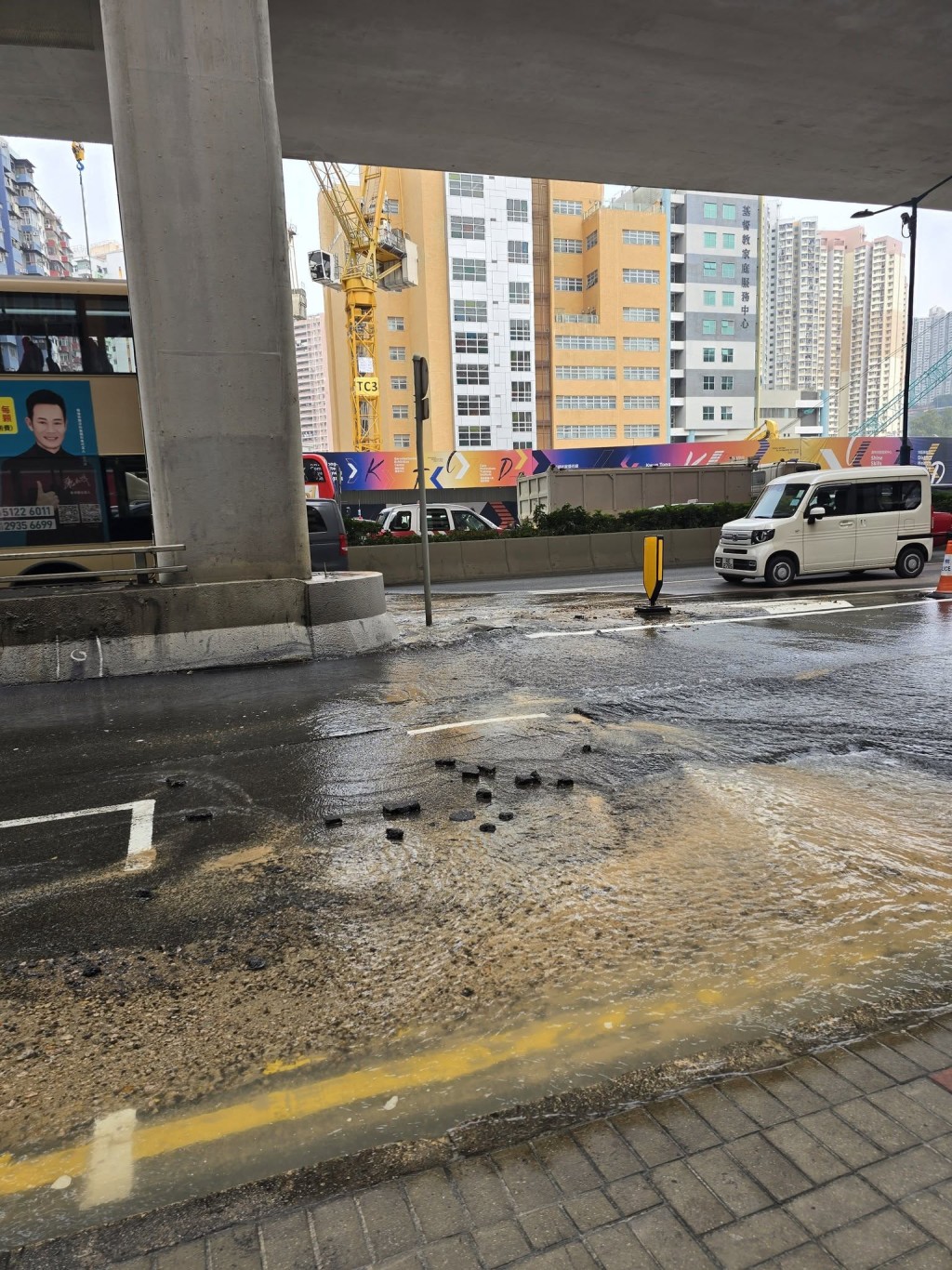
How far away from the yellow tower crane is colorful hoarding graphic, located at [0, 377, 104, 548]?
59836 millimetres

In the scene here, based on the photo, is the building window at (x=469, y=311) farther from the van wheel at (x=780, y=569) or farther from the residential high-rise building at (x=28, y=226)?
the van wheel at (x=780, y=569)

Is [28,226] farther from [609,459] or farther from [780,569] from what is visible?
[780,569]

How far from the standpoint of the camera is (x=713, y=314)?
293ft

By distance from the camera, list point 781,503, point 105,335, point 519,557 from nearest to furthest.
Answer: point 105,335, point 781,503, point 519,557

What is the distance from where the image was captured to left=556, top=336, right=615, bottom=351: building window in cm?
8050

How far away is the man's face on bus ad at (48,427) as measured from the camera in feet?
40.1

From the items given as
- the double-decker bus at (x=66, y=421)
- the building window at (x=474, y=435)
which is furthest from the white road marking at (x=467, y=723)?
the building window at (x=474, y=435)

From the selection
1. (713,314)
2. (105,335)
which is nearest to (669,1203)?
(105,335)

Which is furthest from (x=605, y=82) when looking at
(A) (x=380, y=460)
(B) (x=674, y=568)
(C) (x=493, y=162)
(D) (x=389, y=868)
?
(A) (x=380, y=460)

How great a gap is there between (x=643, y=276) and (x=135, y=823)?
290 ft

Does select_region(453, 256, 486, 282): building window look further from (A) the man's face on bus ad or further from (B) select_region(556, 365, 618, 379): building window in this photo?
(A) the man's face on bus ad

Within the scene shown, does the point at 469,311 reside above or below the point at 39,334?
above

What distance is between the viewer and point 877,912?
3.14 meters

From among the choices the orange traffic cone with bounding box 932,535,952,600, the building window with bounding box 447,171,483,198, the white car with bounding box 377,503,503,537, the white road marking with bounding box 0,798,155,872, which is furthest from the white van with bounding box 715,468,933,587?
the building window with bounding box 447,171,483,198
